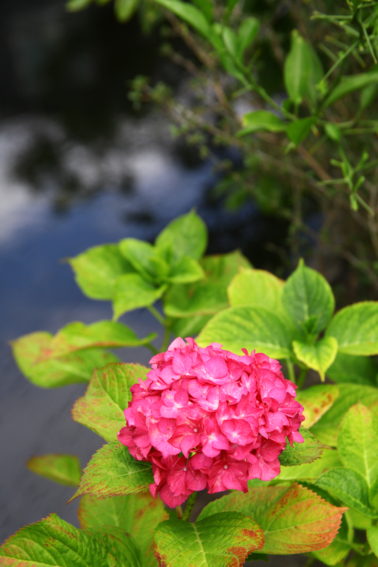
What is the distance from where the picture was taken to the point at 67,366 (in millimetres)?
1051

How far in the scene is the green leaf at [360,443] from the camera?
0.69 m

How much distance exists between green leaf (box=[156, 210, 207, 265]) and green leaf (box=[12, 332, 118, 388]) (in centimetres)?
22

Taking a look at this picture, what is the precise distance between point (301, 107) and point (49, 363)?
815 millimetres

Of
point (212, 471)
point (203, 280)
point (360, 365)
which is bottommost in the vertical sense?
point (360, 365)

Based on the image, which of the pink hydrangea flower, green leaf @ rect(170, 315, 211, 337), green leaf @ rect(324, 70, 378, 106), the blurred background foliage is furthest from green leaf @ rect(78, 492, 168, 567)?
green leaf @ rect(324, 70, 378, 106)

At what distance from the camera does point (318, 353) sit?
0.78m

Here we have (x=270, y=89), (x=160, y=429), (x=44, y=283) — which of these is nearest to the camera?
(x=160, y=429)

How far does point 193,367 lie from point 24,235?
4.71 ft

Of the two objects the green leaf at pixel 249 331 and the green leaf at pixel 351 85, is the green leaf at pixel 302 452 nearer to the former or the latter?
the green leaf at pixel 249 331

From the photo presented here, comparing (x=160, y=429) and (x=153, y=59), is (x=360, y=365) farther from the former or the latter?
(x=153, y=59)

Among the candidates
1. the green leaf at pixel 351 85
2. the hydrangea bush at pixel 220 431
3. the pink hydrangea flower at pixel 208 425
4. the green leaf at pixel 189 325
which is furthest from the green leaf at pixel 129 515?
the green leaf at pixel 351 85

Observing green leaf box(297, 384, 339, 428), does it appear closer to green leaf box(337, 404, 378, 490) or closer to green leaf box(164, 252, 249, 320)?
green leaf box(337, 404, 378, 490)

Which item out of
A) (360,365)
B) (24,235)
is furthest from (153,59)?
(360,365)

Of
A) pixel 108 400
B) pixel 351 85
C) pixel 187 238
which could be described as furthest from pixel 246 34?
pixel 108 400
